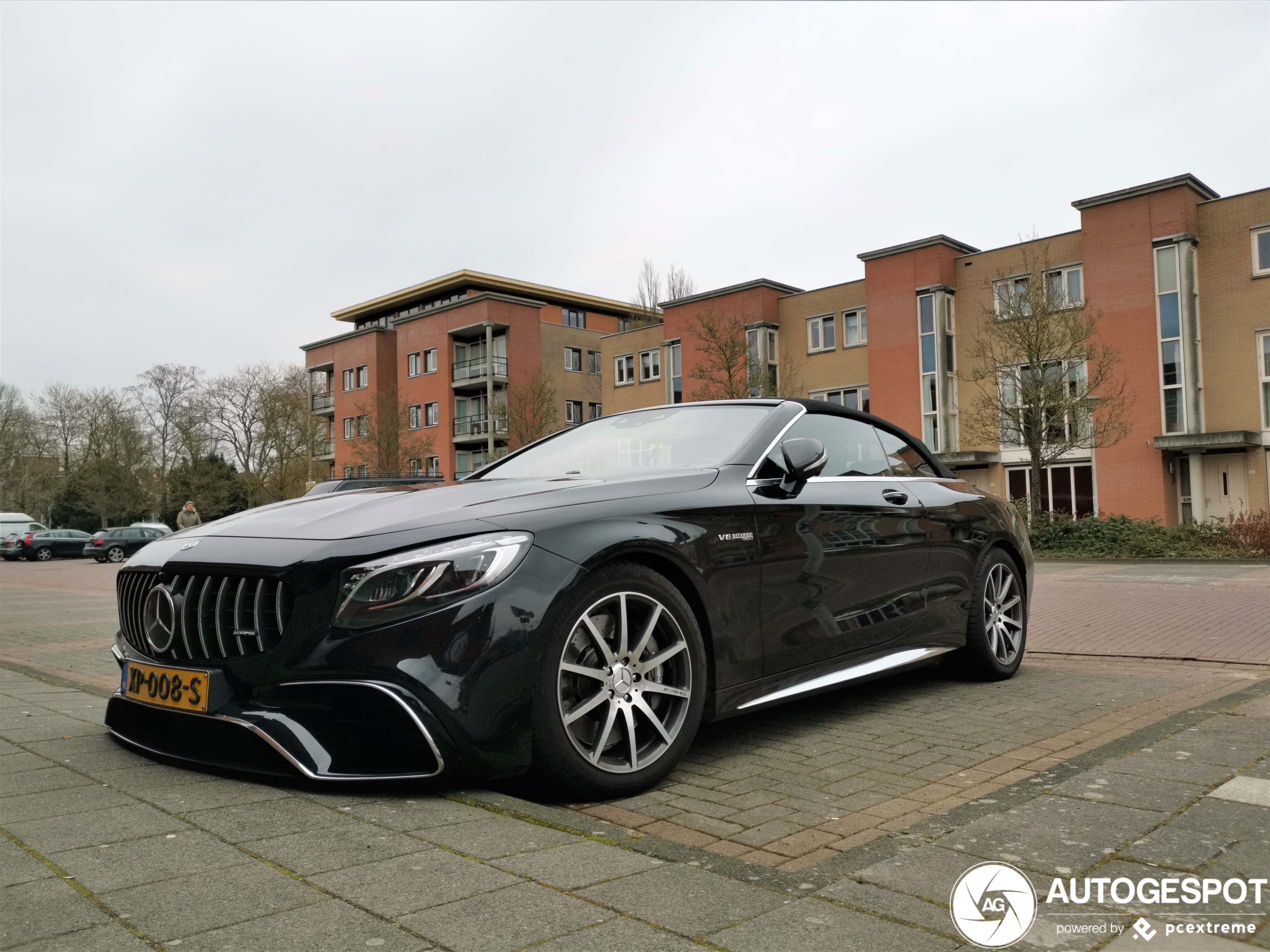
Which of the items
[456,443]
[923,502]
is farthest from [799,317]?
[923,502]

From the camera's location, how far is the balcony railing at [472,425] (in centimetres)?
5606

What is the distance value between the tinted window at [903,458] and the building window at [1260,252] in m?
28.4

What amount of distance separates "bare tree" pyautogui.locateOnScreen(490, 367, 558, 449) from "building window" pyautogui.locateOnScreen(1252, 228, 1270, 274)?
2545 cm

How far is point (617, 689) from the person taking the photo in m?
3.34

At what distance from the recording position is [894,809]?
129 inches

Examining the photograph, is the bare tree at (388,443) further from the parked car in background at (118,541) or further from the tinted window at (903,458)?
the tinted window at (903,458)

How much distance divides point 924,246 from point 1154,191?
25.2 ft

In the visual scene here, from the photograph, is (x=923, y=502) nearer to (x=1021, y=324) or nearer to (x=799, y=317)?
(x=1021, y=324)

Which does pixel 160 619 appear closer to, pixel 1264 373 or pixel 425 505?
pixel 425 505

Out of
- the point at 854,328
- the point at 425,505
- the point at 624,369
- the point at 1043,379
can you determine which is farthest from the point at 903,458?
→ the point at 624,369

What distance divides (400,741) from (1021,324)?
2447 centimetres

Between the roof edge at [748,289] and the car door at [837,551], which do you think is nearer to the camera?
the car door at [837,551]

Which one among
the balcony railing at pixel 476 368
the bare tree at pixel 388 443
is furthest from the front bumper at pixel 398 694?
the balcony railing at pixel 476 368

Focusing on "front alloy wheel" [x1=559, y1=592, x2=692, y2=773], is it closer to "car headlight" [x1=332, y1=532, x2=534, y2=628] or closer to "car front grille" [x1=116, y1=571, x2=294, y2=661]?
"car headlight" [x1=332, y1=532, x2=534, y2=628]
